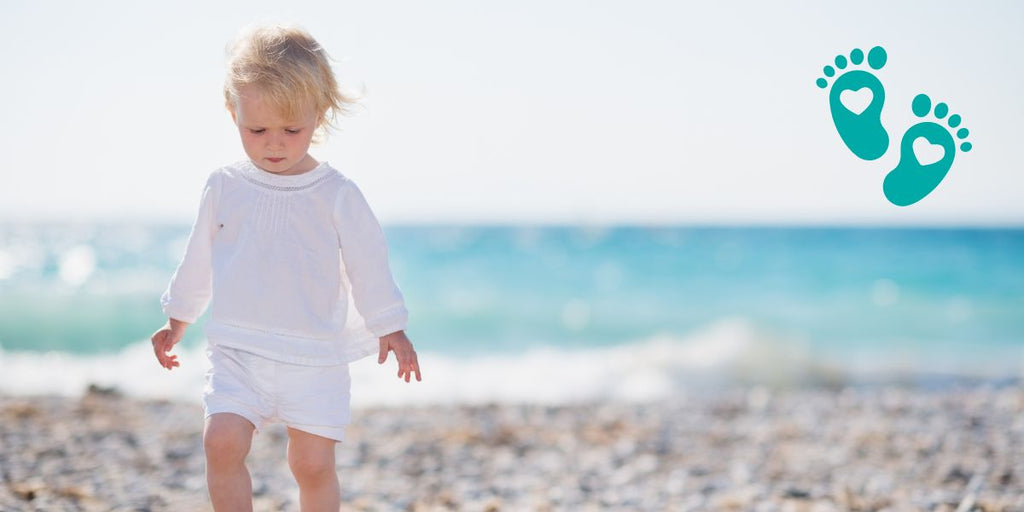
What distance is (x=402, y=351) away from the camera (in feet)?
7.81

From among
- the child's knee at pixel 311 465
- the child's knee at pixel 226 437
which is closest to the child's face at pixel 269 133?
the child's knee at pixel 226 437

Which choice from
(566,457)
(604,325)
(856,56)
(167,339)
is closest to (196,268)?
(167,339)

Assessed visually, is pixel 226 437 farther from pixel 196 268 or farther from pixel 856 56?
pixel 856 56

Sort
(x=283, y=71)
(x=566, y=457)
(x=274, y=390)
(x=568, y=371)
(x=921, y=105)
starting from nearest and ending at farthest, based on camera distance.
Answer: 1. (x=283, y=71)
2. (x=274, y=390)
3. (x=921, y=105)
4. (x=566, y=457)
5. (x=568, y=371)

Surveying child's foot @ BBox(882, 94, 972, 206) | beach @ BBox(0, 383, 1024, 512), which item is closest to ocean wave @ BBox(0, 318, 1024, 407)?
beach @ BBox(0, 383, 1024, 512)

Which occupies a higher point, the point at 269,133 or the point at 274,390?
the point at 269,133

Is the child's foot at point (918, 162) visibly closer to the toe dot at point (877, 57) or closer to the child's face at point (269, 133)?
the toe dot at point (877, 57)

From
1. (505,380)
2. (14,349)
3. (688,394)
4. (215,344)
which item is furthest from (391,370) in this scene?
(215,344)

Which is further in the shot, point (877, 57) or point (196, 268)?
point (877, 57)

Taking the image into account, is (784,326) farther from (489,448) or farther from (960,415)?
(489,448)

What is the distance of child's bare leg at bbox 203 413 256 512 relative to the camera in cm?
230

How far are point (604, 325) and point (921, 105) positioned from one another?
39.0 ft

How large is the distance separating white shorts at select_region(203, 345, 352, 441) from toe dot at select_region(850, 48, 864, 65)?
7.54ft

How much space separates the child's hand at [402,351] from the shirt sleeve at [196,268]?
1.85 ft
